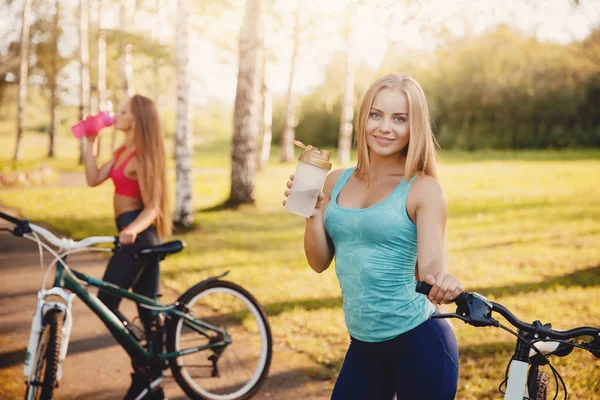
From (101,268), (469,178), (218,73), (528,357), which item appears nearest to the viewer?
(528,357)


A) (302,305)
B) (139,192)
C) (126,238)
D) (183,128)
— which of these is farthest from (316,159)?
(183,128)

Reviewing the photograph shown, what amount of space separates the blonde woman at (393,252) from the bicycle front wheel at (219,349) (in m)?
1.74

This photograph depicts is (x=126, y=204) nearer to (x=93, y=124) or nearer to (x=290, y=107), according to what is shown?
(x=93, y=124)

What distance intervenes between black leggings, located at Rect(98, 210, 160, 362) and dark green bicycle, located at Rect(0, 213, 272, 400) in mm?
112

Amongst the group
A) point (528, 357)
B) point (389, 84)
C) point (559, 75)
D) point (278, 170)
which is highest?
point (559, 75)

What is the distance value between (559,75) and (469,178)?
21414 mm

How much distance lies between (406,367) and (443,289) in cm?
47

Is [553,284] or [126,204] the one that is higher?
[126,204]

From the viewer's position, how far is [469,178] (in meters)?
20.4

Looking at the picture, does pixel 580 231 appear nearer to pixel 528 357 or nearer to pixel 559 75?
pixel 528 357

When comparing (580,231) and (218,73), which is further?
(218,73)

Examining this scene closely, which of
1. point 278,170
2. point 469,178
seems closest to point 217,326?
point 469,178

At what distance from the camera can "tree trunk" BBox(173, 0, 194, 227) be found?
10.4m

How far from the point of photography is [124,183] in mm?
4336
